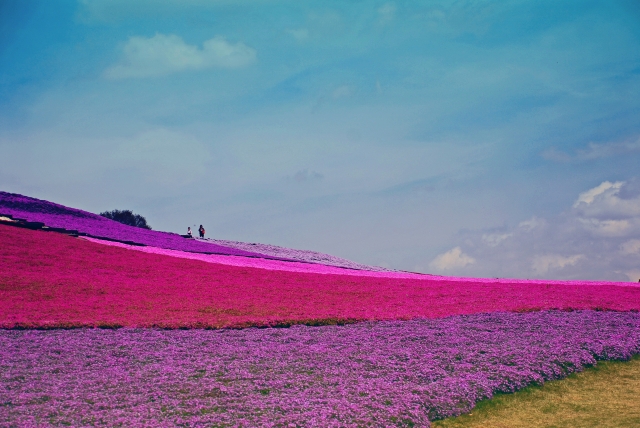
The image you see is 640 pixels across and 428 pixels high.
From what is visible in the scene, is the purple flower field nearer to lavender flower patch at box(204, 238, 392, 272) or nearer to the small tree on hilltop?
lavender flower patch at box(204, 238, 392, 272)

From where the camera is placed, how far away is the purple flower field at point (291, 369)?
10438mm

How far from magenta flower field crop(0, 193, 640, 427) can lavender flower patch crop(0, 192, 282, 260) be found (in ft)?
26.7

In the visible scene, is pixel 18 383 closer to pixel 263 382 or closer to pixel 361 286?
pixel 263 382

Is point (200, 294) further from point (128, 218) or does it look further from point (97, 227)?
point (128, 218)

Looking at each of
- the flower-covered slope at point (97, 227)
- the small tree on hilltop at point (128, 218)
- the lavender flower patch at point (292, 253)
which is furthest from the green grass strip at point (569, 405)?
the small tree on hilltop at point (128, 218)

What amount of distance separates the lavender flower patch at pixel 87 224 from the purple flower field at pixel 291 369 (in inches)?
840

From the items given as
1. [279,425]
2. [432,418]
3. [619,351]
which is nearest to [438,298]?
[619,351]

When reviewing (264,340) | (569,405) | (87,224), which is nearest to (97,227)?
(87,224)

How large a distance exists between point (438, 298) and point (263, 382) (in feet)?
42.2

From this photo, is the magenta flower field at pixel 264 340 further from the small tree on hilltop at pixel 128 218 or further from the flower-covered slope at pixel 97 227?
the small tree on hilltop at pixel 128 218

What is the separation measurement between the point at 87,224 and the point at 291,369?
3015cm

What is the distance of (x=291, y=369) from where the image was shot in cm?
1309

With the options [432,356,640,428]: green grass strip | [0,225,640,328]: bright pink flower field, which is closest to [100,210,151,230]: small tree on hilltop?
[0,225,640,328]: bright pink flower field

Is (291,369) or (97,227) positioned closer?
(291,369)
